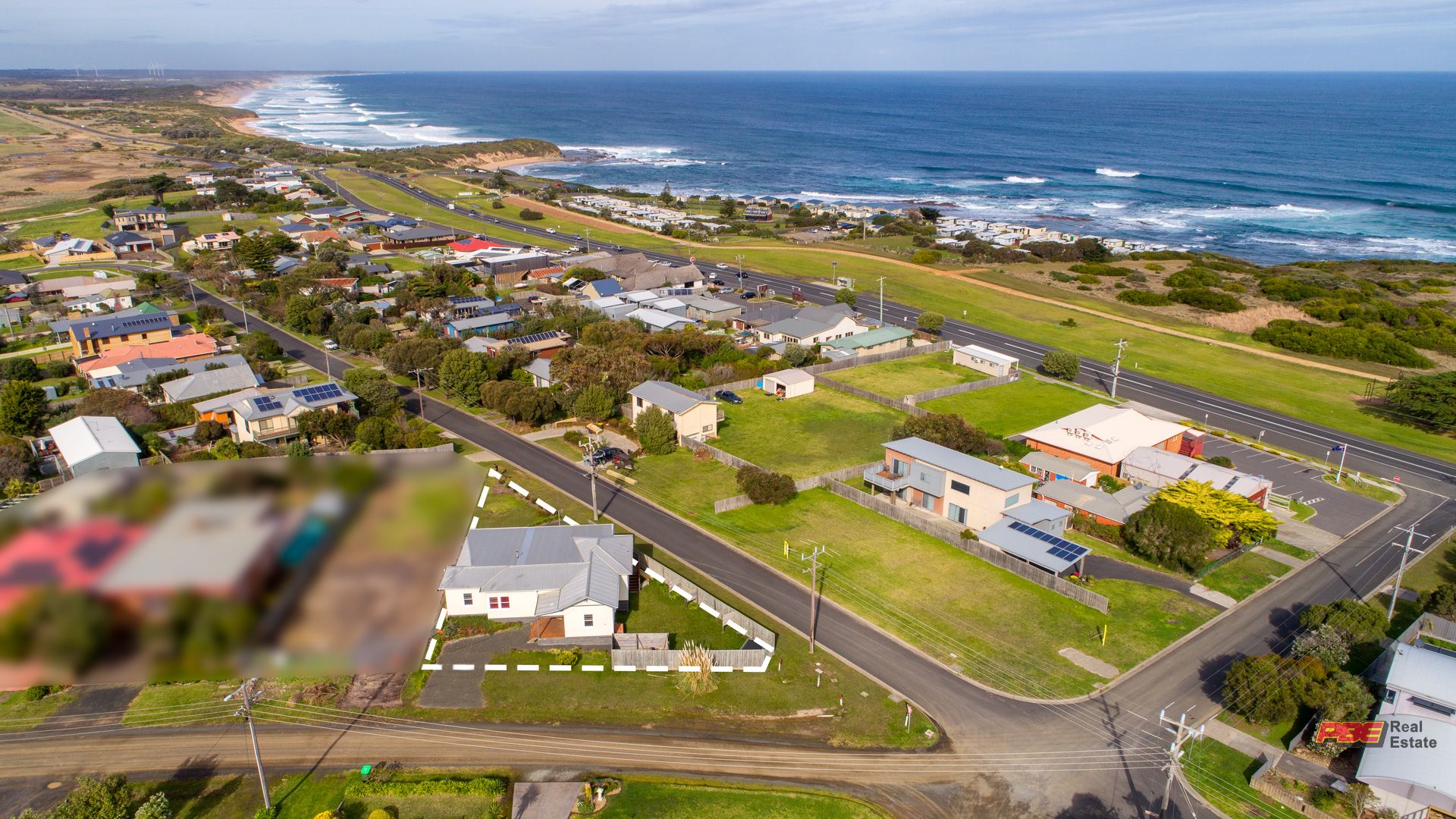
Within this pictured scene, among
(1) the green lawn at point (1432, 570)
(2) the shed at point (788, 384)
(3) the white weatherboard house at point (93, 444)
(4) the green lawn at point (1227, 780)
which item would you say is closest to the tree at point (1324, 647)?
(4) the green lawn at point (1227, 780)

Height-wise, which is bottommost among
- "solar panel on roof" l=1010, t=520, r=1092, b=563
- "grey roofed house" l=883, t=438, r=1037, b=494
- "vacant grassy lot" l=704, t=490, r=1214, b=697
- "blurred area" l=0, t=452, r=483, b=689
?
"vacant grassy lot" l=704, t=490, r=1214, b=697

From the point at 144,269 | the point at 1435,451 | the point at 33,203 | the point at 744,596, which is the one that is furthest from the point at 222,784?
the point at 33,203

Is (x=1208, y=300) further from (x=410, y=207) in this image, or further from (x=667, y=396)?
(x=410, y=207)

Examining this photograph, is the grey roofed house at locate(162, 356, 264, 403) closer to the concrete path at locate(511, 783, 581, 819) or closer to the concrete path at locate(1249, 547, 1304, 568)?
the concrete path at locate(511, 783, 581, 819)

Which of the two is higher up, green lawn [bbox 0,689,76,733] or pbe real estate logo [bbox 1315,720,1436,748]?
pbe real estate logo [bbox 1315,720,1436,748]

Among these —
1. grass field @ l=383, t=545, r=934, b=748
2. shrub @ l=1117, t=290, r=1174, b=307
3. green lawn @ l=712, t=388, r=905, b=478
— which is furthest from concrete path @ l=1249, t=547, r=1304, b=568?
shrub @ l=1117, t=290, r=1174, b=307

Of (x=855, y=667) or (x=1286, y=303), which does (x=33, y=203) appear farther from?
(x=1286, y=303)

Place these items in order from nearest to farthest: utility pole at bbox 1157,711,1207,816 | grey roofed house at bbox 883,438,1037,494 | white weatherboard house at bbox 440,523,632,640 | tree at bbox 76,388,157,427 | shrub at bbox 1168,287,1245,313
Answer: utility pole at bbox 1157,711,1207,816 → white weatherboard house at bbox 440,523,632,640 → grey roofed house at bbox 883,438,1037,494 → tree at bbox 76,388,157,427 → shrub at bbox 1168,287,1245,313
